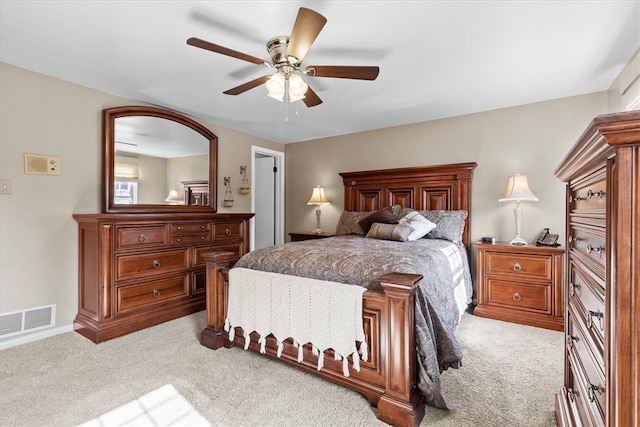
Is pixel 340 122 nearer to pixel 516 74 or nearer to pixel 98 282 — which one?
pixel 516 74

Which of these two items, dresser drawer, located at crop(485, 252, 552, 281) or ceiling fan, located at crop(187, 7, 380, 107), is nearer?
ceiling fan, located at crop(187, 7, 380, 107)

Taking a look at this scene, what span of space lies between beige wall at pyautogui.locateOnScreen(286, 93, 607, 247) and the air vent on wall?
3.91 metres

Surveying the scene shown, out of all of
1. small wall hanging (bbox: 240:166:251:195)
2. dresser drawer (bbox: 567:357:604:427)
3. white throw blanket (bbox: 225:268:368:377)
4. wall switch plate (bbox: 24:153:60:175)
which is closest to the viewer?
dresser drawer (bbox: 567:357:604:427)

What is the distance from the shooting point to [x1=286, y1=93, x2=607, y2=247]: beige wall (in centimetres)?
324

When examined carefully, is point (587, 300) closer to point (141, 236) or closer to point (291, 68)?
point (291, 68)

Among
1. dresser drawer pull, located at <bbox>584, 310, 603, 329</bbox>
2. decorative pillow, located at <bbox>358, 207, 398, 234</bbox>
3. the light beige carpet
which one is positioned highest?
decorative pillow, located at <bbox>358, 207, 398, 234</bbox>

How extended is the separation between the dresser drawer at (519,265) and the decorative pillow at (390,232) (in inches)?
35.8

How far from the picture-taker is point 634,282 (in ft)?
2.35

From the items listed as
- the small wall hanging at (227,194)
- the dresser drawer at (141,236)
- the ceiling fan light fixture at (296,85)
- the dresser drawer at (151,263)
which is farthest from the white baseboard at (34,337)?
the ceiling fan light fixture at (296,85)

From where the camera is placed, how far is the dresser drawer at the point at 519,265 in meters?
2.92

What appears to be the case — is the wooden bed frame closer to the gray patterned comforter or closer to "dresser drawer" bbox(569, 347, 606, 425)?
the gray patterned comforter

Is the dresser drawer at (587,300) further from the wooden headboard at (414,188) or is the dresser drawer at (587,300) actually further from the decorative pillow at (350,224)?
the decorative pillow at (350,224)

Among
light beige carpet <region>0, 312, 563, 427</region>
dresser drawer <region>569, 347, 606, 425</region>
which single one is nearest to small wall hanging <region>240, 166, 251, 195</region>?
light beige carpet <region>0, 312, 563, 427</region>

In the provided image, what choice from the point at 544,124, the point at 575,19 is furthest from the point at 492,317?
the point at 575,19
